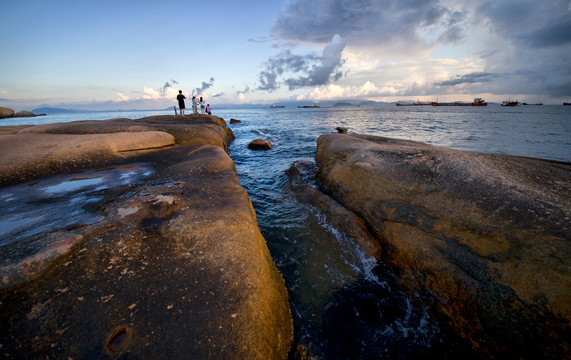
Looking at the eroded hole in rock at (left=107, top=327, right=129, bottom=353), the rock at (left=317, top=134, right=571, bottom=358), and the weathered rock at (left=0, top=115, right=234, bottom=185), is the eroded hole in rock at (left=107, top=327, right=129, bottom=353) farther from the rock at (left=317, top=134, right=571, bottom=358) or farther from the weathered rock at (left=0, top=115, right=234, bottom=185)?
the weathered rock at (left=0, top=115, right=234, bottom=185)

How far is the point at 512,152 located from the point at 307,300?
16.1m

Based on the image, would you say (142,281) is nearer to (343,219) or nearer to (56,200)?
(56,200)

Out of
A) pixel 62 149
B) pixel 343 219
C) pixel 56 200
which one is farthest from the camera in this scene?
pixel 62 149

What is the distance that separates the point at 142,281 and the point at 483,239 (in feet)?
13.0

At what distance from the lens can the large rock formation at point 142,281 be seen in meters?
1.56

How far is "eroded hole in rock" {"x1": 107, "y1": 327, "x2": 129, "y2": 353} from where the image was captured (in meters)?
1.52

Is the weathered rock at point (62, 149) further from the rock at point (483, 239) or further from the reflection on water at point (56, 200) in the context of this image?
the rock at point (483, 239)

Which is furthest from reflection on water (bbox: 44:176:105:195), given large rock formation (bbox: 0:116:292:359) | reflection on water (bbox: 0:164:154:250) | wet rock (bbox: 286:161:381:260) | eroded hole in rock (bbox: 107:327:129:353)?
wet rock (bbox: 286:161:381:260)

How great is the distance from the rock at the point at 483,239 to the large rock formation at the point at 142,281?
213 cm

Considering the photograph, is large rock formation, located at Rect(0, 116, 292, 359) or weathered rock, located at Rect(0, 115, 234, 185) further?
weathered rock, located at Rect(0, 115, 234, 185)

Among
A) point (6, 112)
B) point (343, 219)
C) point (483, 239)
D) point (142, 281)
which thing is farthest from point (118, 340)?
point (6, 112)

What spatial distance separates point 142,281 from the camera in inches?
76.9

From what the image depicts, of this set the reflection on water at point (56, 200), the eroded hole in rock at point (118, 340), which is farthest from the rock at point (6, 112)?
the eroded hole in rock at point (118, 340)

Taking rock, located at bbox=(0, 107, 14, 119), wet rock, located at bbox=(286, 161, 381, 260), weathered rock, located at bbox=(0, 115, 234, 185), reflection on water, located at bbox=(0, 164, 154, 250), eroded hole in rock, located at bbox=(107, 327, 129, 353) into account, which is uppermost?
rock, located at bbox=(0, 107, 14, 119)
